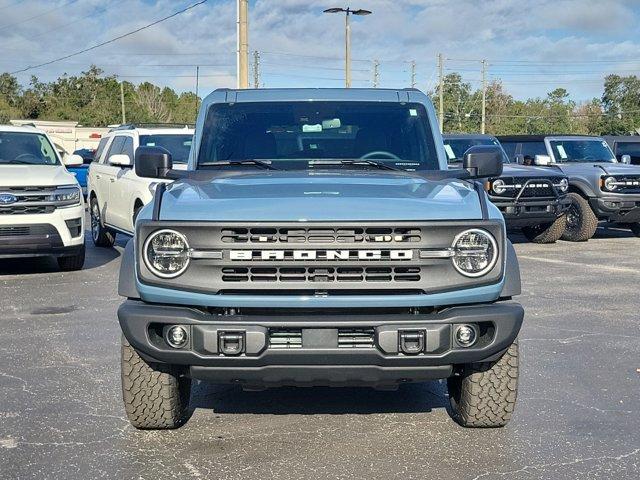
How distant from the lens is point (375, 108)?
597 cm

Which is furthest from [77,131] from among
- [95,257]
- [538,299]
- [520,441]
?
[520,441]

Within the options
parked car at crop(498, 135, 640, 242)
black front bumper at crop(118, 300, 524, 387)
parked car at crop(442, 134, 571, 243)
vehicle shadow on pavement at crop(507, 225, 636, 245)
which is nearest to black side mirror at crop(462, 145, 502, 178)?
black front bumper at crop(118, 300, 524, 387)

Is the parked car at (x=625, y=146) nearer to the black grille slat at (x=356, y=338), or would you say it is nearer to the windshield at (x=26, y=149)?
the windshield at (x=26, y=149)

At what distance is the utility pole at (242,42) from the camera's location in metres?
21.8

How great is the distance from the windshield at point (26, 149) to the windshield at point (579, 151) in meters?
8.88

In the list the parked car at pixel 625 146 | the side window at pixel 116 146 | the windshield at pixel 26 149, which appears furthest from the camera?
the parked car at pixel 625 146

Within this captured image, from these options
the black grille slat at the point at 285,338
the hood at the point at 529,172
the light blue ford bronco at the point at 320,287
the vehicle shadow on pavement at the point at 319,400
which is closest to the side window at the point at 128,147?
the hood at the point at 529,172

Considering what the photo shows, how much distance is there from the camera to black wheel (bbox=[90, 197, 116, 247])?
45.1 ft

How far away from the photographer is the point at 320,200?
4367 millimetres

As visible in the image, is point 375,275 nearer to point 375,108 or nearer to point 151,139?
point 375,108

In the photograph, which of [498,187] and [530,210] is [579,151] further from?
[498,187]

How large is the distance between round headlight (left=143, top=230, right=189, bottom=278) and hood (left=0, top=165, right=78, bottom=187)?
6600 millimetres

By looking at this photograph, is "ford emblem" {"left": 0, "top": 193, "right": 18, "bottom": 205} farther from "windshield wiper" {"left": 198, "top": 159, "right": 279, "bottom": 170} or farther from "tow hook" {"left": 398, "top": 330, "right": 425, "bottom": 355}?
"tow hook" {"left": 398, "top": 330, "right": 425, "bottom": 355}

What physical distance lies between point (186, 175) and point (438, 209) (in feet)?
5.57
